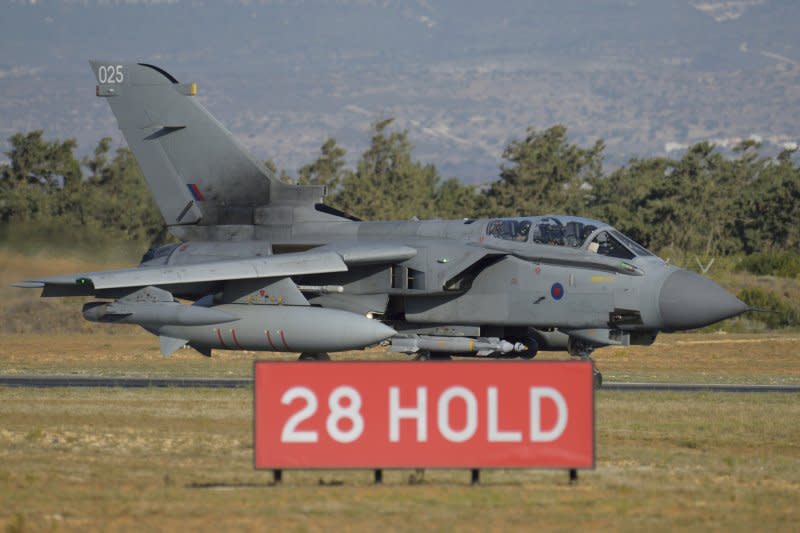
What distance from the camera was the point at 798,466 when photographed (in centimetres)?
1519

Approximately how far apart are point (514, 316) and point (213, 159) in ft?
23.4

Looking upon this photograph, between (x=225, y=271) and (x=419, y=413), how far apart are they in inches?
483

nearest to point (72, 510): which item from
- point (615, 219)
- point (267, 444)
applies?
point (267, 444)

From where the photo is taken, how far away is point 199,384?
2600 cm

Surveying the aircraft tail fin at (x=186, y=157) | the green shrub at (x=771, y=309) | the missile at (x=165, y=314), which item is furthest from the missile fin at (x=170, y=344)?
the green shrub at (x=771, y=309)

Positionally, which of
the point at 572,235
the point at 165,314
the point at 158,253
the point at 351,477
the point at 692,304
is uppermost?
the point at 572,235

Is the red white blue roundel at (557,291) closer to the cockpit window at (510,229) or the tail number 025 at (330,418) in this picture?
the cockpit window at (510,229)

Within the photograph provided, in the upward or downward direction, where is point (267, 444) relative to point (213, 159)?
downward

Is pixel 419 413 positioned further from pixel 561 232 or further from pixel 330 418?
pixel 561 232

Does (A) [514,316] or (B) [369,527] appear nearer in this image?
(B) [369,527]

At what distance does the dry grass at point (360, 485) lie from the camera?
11641 millimetres

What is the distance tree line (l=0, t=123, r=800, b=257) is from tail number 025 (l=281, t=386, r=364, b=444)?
4864 cm

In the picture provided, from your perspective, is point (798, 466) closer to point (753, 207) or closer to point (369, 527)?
point (369, 527)

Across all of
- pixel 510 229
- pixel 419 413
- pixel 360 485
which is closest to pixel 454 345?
pixel 510 229
